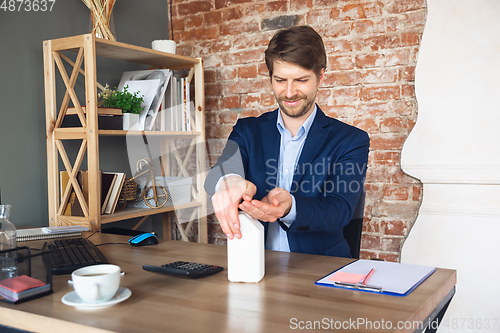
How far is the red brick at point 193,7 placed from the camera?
2.86m

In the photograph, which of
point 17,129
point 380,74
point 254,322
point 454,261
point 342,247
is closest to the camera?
point 254,322

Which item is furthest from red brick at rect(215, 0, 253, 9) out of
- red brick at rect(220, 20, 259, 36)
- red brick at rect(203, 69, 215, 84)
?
red brick at rect(203, 69, 215, 84)

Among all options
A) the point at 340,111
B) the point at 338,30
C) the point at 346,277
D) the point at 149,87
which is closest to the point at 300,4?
the point at 338,30

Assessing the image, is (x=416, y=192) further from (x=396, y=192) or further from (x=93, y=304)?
(x=93, y=304)

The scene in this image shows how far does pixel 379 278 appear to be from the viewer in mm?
1020

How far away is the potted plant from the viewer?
2.18m

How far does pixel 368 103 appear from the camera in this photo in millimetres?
2328

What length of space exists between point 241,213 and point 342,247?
2.53 feet

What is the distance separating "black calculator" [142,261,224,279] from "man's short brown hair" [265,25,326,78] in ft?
2.79

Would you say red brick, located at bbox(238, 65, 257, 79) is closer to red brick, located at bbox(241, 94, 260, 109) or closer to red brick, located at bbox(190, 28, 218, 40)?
red brick, located at bbox(241, 94, 260, 109)

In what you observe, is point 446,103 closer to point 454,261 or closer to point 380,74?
point 380,74

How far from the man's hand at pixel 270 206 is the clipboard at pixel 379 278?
213 mm

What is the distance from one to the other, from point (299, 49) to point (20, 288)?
Result: 46.6 inches

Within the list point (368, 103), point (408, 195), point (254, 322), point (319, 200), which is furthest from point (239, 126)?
point (254, 322)
